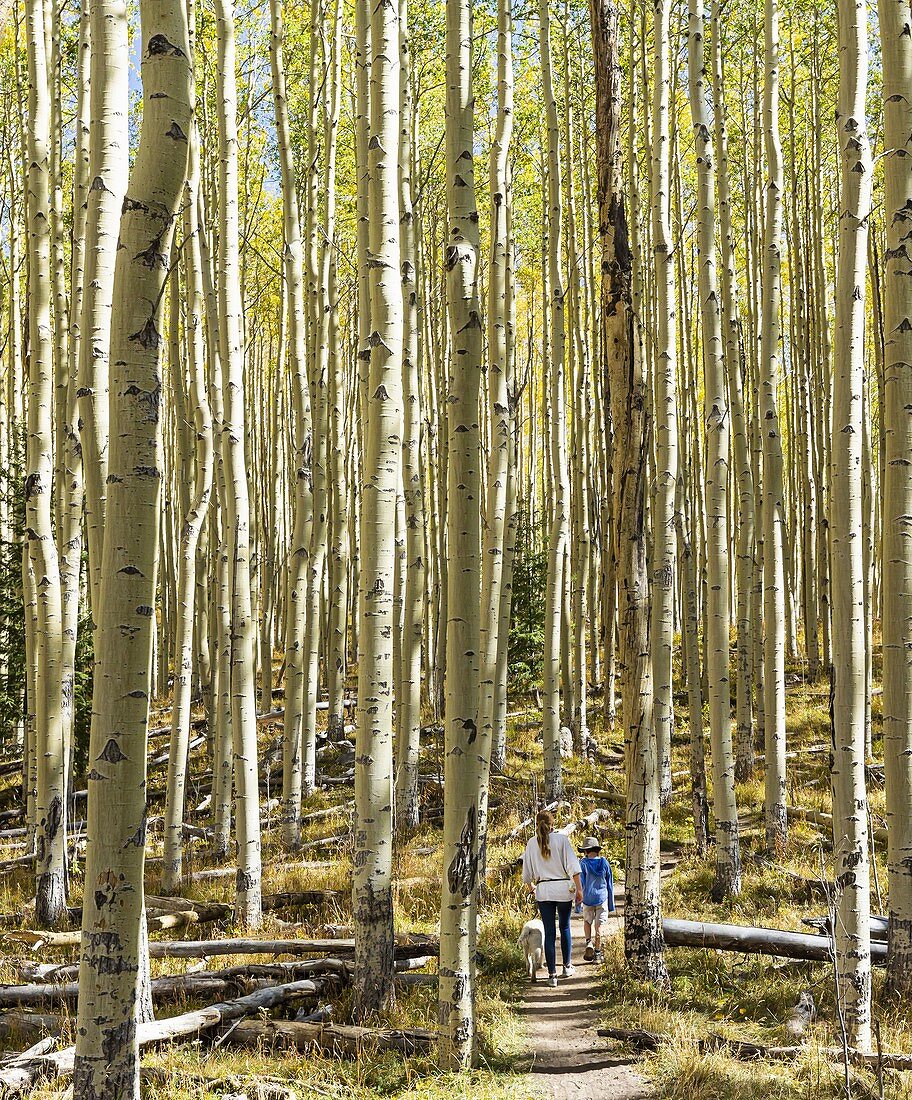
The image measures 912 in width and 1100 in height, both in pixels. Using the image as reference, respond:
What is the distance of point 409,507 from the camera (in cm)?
976

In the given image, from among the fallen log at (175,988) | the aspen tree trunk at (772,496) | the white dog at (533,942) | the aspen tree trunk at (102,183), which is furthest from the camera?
the aspen tree trunk at (772,496)

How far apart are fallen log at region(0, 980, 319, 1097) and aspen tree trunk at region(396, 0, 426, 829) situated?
3.66 meters

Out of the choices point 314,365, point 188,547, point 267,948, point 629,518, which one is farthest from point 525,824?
point 314,365

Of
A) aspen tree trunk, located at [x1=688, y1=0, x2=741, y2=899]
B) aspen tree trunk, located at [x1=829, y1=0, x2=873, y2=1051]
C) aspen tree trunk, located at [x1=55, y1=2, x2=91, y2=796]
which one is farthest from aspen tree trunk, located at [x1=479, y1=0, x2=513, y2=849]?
aspen tree trunk, located at [x1=55, y1=2, x2=91, y2=796]

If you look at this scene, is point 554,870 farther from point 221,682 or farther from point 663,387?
point 221,682

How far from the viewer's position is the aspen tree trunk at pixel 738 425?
897 cm

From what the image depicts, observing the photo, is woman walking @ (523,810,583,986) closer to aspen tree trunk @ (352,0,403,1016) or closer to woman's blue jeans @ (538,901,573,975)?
woman's blue jeans @ (538,901,573,975)

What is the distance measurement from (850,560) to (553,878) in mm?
3201

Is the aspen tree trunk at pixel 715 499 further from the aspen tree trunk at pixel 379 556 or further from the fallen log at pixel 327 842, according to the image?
the fallen log at pixel 327 842

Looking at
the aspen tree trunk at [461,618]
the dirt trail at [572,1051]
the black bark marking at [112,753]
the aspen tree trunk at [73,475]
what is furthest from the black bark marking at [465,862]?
the aspen tree trunk at [73,475]

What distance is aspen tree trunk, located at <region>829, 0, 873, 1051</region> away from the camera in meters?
4.80

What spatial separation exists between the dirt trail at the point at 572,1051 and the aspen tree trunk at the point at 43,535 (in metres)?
3.93

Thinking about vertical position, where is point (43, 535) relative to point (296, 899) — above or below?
above

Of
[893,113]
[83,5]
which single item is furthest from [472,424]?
[83,5]
